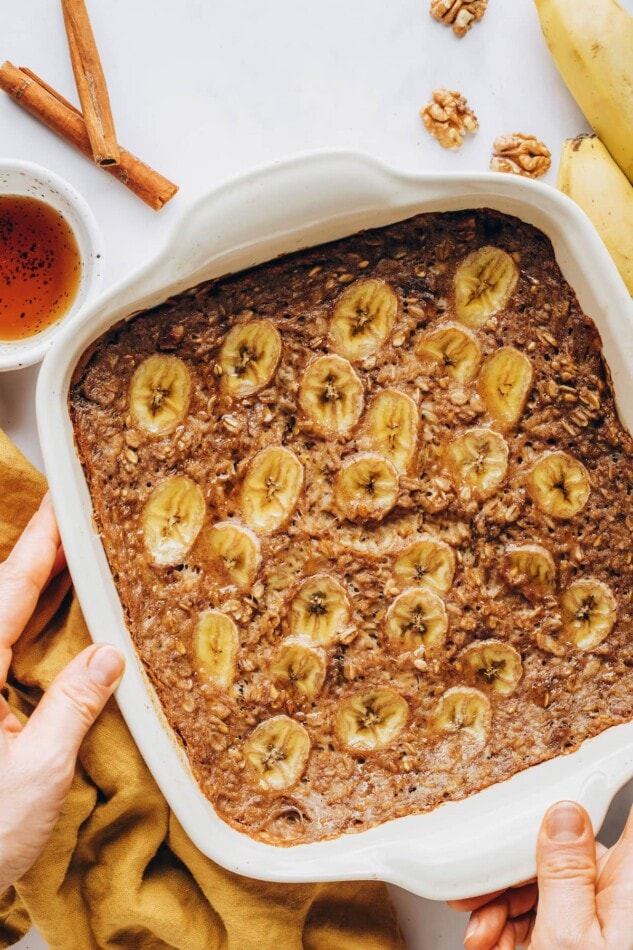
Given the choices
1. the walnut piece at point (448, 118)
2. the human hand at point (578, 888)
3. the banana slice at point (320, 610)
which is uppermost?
the walnut piece at point (448, 118)

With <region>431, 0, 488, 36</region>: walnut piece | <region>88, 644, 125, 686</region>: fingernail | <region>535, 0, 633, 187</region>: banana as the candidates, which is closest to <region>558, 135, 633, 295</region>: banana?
<region>535, 0, 633, 187</region>: banana

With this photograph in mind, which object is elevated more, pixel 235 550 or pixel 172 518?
pixel 172 518

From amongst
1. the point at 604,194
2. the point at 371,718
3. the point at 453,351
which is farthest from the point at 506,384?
the point at 371,718

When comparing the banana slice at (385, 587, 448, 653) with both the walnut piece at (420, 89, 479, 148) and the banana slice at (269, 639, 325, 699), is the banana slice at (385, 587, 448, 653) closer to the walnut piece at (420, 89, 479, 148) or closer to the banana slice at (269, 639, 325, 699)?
the banana slice at (269, 639, 325, 699)

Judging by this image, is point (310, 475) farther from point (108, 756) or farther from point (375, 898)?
point (375, 898)

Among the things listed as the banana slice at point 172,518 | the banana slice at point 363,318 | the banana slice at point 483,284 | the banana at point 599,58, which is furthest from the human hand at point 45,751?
the banana at point 599,58

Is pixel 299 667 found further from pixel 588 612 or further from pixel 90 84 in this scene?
pixel 90 84

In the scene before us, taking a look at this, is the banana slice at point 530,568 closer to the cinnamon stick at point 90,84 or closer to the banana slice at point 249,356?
the banana slice at point 249,356

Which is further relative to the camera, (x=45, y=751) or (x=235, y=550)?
(x=235, y=550)

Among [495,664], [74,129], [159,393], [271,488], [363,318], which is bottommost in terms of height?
[495,664]
